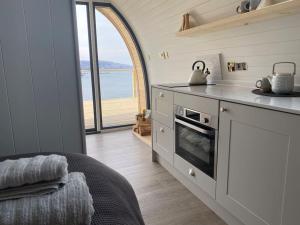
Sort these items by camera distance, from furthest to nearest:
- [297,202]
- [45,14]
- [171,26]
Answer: [171,26]
[45,14]
[297,202]

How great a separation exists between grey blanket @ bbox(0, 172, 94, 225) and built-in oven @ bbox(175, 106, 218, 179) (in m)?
1.30

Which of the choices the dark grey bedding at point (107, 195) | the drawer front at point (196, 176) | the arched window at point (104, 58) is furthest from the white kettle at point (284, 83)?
the arched window at point (104, 58)

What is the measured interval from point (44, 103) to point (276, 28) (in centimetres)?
182

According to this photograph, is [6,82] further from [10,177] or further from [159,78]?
[159,78]

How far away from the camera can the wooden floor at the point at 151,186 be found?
6.23 ft

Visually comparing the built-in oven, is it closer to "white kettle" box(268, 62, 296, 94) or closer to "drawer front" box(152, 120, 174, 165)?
"drawer front" box(152, 120, 174, 165)

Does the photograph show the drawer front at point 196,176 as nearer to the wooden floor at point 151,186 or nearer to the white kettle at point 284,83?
the wooden floor at point 151,186

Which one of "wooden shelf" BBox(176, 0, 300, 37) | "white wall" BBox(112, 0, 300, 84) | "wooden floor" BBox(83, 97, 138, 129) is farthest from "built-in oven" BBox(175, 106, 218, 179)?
"wooden floor" BBox(83, 97, 138, 129)

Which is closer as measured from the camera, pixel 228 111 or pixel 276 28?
pixel 228 111

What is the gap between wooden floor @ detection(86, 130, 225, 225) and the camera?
1.90 meters

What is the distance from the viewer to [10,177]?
689mm

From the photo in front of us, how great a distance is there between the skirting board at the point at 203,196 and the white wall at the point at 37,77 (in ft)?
4.06

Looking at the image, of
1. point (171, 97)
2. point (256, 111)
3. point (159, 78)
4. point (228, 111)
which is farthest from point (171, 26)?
point (256, 111)

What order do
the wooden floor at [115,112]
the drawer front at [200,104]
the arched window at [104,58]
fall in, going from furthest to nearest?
the wooden floor at [115,112] < the arched window at [104,58] < the drawer front at [200,104]
